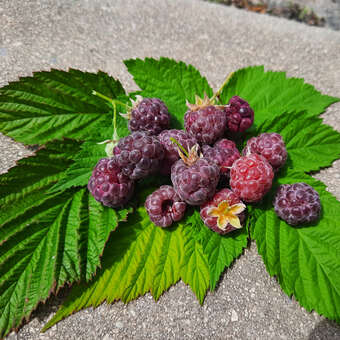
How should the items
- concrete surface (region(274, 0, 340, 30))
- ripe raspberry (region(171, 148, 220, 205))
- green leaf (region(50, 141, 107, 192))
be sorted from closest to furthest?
ripe raspberry (region(171, 148, 220, 205))
green leaf (region(50, 141, 107, 192))
concrete surface (region(274, 0, 340, 30))

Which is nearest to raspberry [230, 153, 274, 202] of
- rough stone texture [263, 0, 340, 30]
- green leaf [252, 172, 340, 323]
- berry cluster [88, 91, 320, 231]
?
berry cluster [88, 91, 320, 231]

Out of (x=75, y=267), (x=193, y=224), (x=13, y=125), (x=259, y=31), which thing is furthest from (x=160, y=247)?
(x=259, y=31)

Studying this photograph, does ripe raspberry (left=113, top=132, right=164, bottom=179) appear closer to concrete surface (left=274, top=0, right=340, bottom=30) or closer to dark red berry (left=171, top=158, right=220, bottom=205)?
dark red berry (left=171, top=158, right=220, bottom=205)

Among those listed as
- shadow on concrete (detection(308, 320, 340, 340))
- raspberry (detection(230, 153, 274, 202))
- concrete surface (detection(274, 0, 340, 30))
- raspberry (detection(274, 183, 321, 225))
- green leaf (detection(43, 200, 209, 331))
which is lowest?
shadow on concrete (detection(308, 320, 340, 340))

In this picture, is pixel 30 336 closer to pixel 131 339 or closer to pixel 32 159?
pixel 131 339

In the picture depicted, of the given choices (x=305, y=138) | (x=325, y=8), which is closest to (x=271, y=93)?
(x=305, y=138)

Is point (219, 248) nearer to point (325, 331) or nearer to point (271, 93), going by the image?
point (325, 331)
